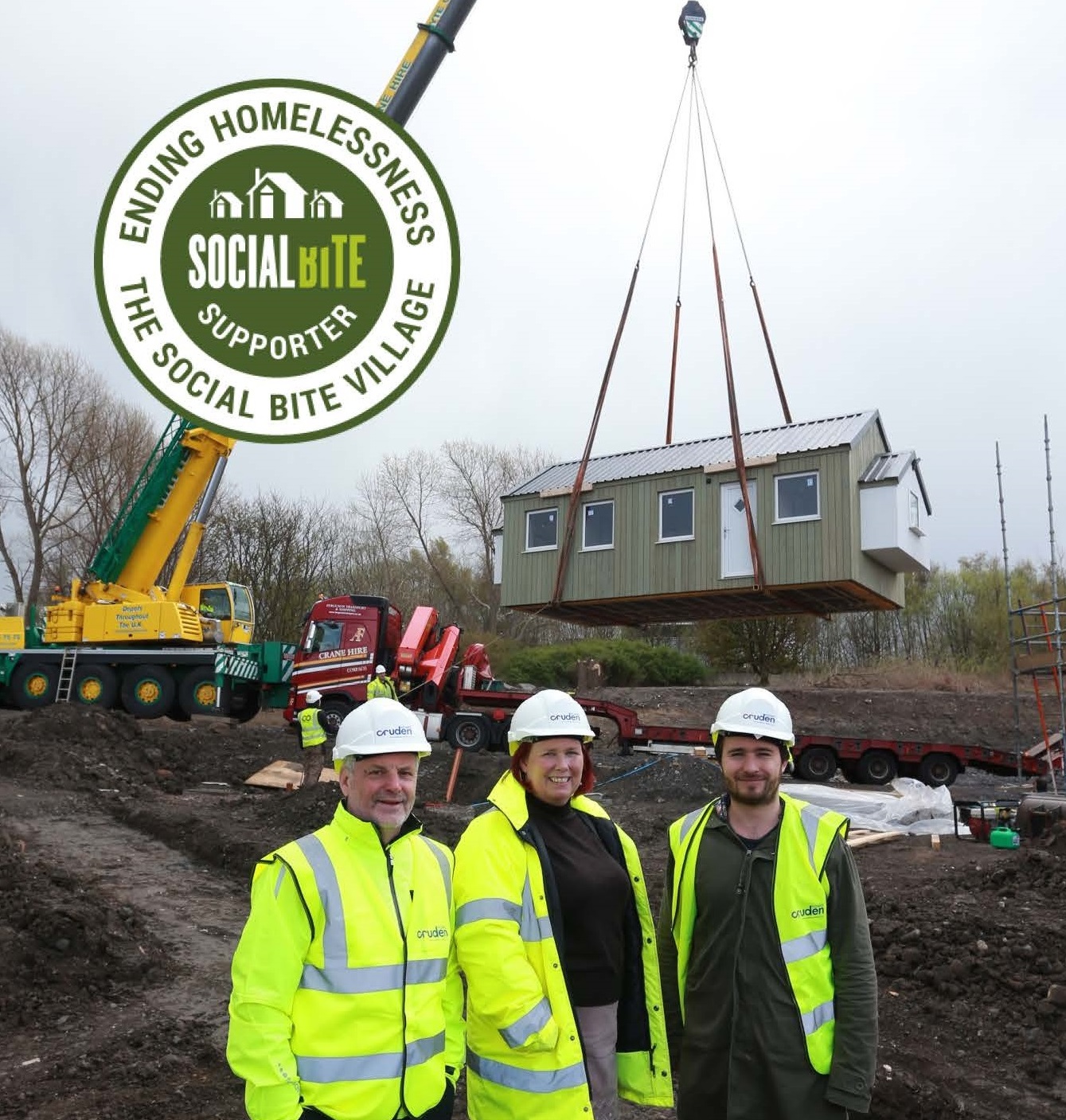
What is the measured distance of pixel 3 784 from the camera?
575 inches

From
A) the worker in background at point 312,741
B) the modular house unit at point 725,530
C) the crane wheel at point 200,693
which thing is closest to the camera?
the worker in background at point 312,741

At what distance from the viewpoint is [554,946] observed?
A: 3156 mm

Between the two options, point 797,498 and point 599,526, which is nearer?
point 797,498

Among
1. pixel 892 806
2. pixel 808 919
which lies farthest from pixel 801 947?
pixel 892 806

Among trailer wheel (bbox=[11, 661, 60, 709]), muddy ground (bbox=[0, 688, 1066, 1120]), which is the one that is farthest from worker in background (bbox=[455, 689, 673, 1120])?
trailer wheel (bbox=[11, 661, 60, 709])

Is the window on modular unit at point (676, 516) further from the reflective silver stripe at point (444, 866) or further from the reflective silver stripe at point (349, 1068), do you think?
the reflective silver stripe at point (349, 1068)

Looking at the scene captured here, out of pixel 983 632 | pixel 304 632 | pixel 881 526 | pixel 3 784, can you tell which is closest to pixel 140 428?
pixel 304 632

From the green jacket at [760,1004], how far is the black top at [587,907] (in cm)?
27

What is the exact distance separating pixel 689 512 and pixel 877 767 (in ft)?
24.1

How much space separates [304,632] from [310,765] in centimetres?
636

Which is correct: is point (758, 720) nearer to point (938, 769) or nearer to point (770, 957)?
point (770, 957)

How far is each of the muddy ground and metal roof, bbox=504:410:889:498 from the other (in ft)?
16.1

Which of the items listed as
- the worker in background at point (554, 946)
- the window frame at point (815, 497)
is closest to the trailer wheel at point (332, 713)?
the window frame at point (815, 497)

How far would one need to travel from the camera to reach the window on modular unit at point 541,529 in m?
16.8
